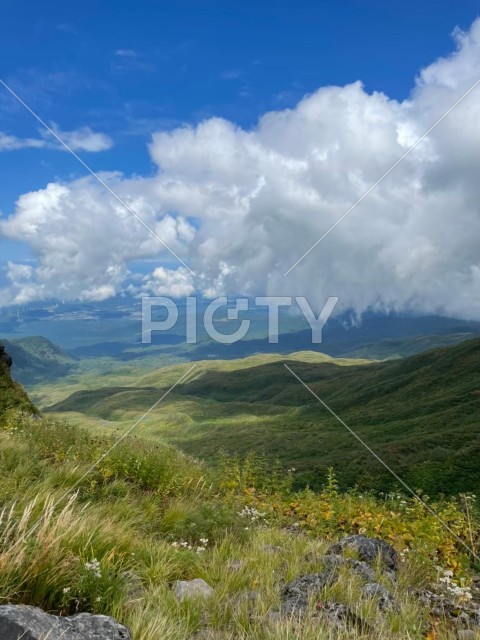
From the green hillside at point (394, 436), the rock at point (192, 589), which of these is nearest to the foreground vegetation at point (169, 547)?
the rock at point (192, 589)

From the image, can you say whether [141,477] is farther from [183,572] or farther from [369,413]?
[369,413]

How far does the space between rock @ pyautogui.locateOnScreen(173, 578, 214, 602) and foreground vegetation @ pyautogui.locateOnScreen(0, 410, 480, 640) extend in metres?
0.12

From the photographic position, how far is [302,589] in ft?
19.0

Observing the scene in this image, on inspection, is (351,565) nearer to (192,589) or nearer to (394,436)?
(192,589)

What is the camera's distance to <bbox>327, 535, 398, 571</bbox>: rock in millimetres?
7305

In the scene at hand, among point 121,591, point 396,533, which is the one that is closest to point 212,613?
point 121,591

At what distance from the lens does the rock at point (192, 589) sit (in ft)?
18.2

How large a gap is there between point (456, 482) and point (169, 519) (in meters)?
89.3

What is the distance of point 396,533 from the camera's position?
32.8 feet

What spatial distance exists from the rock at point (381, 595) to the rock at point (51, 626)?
9.47ft

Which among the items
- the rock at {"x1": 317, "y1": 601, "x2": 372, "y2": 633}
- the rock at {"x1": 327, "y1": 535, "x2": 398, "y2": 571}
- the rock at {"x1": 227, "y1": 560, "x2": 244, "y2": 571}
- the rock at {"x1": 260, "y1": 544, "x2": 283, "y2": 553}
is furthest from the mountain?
the rock at {"x1": 317, "y1": 601, "x2": 372, "y2": 633}

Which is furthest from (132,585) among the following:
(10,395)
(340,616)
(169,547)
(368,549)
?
(10,395)

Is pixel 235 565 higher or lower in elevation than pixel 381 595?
lower

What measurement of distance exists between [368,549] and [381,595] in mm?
1776
